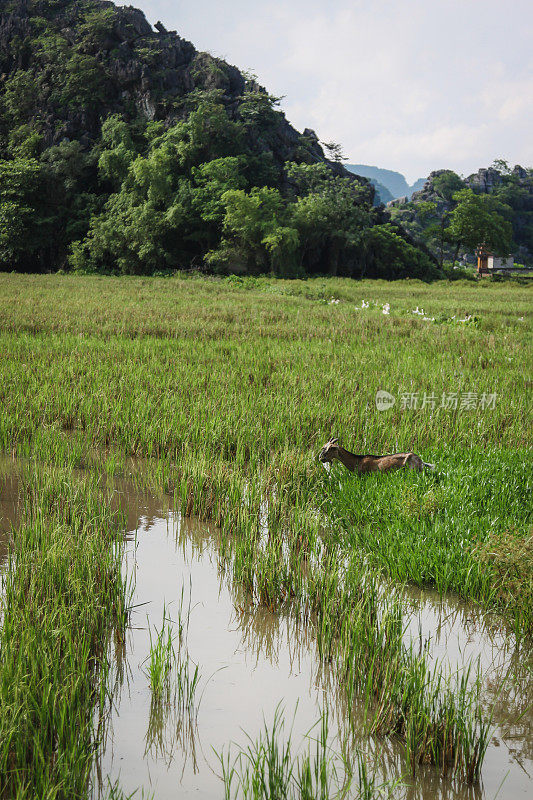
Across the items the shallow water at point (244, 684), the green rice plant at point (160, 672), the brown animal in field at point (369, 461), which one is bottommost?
the shallow water at point (244, 684)

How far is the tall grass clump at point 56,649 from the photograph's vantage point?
1807 millimetres

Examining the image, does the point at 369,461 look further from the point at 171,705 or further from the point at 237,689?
the point at 171,705

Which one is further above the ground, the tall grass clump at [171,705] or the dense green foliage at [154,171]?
the dense green foliage at [154,171]

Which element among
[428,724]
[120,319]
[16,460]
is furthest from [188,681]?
[120,319]

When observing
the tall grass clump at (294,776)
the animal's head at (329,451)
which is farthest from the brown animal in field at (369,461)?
the tall grass clump at (294,776)

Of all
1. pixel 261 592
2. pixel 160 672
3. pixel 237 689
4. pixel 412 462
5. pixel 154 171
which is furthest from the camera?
pixel 154 171

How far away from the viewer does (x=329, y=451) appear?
440 centimetres

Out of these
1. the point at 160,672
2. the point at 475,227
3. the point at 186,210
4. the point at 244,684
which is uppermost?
the point at 475,227

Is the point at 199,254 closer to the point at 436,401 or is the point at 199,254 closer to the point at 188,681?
the point at 436,401

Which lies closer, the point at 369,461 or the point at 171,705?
the point at 171,705

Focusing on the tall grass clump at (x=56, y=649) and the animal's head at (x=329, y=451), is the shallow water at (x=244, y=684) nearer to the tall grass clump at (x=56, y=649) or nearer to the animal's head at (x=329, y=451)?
the tall grass clump at (x=56, y=649)

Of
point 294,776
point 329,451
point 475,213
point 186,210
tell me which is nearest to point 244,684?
point 294,776

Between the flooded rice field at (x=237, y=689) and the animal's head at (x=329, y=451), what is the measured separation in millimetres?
1349

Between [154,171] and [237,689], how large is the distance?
124 ft
